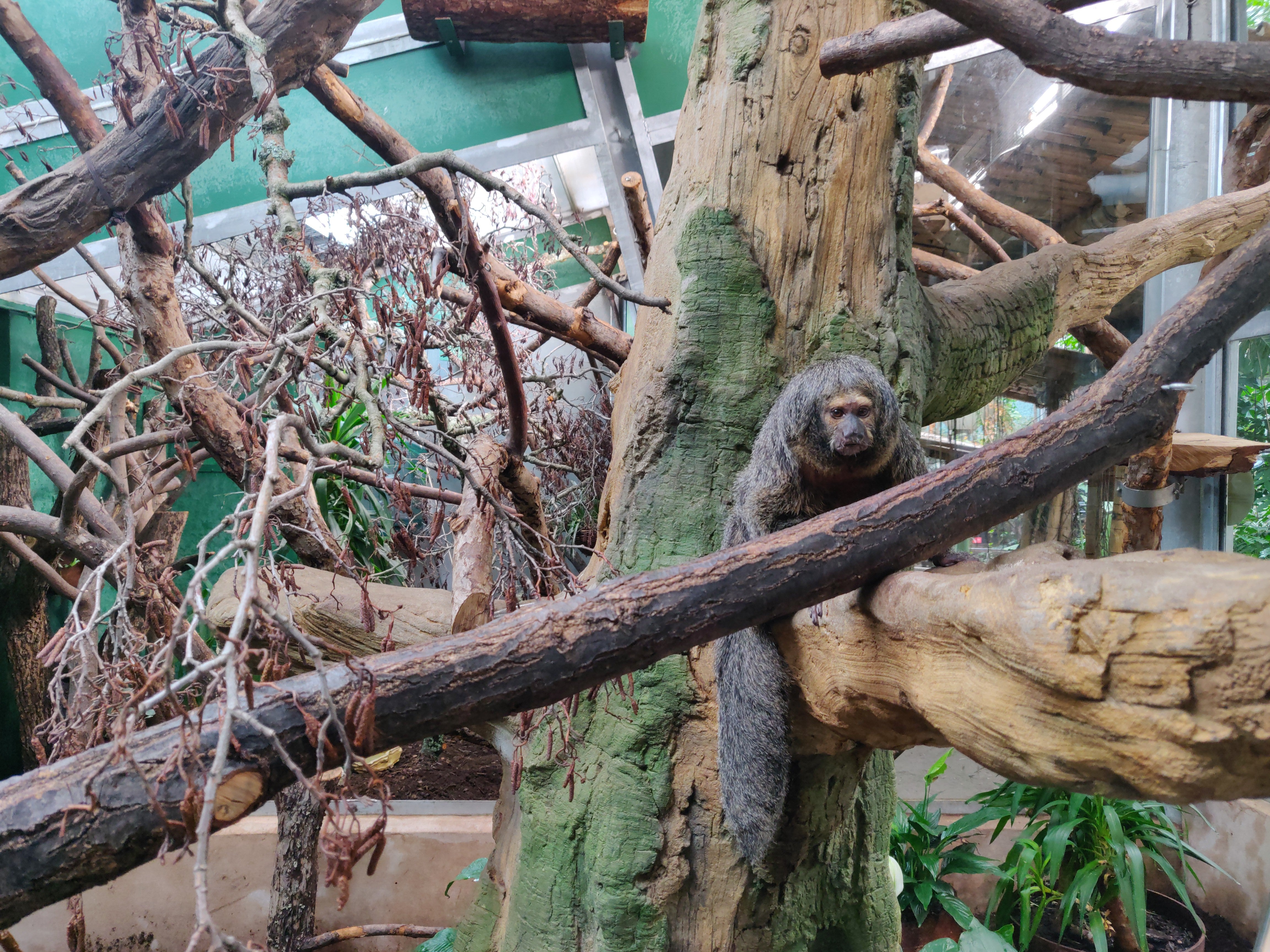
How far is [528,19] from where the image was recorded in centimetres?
420

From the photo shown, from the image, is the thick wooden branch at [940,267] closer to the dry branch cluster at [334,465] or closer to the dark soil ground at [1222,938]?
the dry branch cluster at [334,465]

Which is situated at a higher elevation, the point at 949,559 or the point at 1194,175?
the point at 1194,175

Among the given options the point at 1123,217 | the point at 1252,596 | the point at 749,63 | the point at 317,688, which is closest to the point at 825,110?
the point at 749,63

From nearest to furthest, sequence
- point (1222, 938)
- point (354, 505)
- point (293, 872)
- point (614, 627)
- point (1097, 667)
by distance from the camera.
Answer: point (1097, 667)
point (614, 627)
point (293, 872)
point (1222, 938)
point (354, 505)

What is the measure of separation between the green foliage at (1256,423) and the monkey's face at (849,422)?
3.28 meters

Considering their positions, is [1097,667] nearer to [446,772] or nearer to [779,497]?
[779,497]

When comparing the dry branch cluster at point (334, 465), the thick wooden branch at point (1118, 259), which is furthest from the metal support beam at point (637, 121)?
the thick wooden branch at point (1118, 259)

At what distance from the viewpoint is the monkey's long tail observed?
6.12 ft

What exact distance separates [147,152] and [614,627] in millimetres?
2510

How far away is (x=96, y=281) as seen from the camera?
4.77 metres

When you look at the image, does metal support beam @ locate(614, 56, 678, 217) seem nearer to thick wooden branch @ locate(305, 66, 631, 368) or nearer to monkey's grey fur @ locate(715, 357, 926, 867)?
thick wooden branch @ locate(305, 66, 631, 368)

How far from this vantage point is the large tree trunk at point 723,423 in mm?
2246

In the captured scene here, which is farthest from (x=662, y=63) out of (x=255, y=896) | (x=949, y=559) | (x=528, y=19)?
(x=255, y=896)

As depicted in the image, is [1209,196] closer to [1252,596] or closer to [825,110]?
[825,110]
